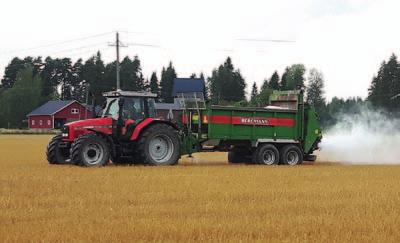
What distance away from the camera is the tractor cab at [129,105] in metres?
22.0

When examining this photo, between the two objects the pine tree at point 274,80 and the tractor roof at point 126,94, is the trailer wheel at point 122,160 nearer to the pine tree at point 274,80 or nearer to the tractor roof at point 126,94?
the tractor roof at point 126,94

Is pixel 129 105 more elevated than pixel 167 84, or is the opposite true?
pixel 167 84

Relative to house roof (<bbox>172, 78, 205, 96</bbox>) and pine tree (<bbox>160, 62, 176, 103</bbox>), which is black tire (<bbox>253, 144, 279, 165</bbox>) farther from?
pine tree (<bbox>160, 62, 176, 103</bbox>)

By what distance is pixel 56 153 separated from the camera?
2264 cm

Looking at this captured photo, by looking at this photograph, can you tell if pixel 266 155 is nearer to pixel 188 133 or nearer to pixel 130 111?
pixel 188 133

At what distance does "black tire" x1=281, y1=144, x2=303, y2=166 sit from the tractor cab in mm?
5489

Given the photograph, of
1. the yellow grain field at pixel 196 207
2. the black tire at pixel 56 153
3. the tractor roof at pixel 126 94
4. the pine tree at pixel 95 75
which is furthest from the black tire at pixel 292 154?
the pine tree at pixel 95 75

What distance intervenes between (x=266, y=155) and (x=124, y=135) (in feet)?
→ 19.4

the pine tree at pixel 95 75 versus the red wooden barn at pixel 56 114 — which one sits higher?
the pine tree at pixel 95 75

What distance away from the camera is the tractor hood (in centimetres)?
2173

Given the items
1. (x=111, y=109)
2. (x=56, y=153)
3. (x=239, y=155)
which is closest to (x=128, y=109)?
(x=111, y=109)

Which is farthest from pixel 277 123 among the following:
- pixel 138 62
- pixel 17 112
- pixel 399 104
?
pixel 138 62

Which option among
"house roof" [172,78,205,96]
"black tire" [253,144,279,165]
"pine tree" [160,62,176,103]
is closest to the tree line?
"pine tree" [160,62,176,103]

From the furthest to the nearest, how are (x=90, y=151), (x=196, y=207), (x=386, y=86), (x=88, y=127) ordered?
(x=386, y=86), (x=88, y=127), (x=90, y=151), (x=196, y=207)
